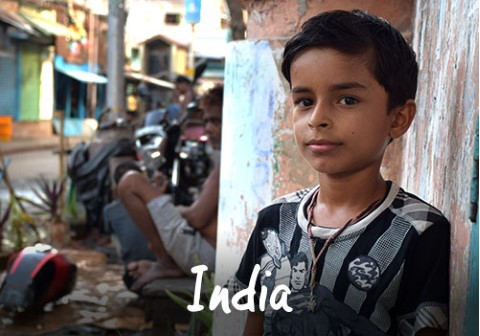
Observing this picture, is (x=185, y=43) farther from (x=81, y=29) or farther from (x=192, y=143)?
(x=192, y=143)

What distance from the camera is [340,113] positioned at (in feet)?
4.09

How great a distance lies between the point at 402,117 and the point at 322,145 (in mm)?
188

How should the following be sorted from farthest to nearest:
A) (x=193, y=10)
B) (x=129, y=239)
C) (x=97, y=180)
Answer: (x=97, y=180)
(x=193, y=10)
(x=129, y=239)

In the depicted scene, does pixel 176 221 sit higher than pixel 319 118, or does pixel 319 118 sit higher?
pixel 319 118

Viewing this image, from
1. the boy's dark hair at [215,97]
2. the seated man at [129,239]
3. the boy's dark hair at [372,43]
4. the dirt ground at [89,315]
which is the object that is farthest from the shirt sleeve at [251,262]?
the seated man at [129,239]

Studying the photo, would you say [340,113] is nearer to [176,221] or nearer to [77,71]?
[176,221]

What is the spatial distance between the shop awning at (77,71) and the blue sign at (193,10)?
18.9 meters

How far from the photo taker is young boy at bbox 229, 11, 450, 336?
1206mm

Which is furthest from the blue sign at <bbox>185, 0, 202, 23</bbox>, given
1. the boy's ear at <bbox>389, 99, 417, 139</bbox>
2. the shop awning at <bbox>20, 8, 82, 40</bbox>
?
the shop awning at <bbox>20, 8, 82, 40</bbox>

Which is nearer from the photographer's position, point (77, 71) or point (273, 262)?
point (273, 262)

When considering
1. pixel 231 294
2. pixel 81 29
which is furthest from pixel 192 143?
pixel 81 29

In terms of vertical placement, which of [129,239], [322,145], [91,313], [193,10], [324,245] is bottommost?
[91,313]

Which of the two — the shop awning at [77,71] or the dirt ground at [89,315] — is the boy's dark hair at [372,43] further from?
the shop awning at [77,71]

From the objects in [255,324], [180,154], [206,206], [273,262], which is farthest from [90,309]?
[273,262]
